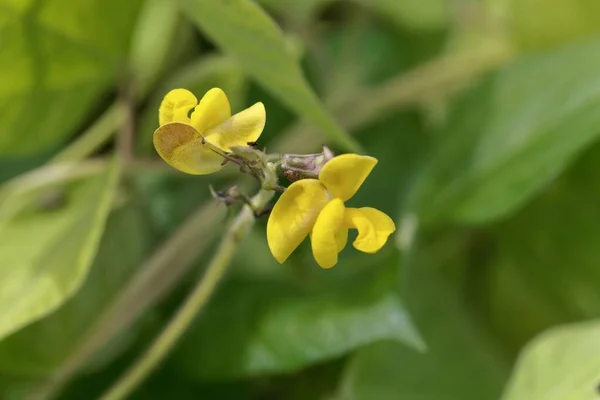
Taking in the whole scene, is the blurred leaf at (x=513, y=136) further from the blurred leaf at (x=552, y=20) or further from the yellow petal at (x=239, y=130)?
the yellow petal at (x=239, y=130)

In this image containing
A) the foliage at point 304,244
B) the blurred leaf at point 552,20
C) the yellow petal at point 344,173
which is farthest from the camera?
the blurred leaf at point 552,20

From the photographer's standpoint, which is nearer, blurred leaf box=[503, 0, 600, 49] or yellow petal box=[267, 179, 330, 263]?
yellow petal box=[267, 179, 330, 263]

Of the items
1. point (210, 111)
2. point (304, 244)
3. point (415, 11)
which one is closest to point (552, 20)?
point (415, 11)

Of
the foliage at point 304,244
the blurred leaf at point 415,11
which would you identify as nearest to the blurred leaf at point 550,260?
the foliage at point 304,244

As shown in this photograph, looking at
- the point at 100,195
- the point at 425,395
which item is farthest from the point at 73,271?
the point at 425,395

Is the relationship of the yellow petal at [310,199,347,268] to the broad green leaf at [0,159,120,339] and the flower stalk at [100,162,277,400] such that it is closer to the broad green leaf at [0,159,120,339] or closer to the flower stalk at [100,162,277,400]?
the flower stalk at [100,162,277,400]

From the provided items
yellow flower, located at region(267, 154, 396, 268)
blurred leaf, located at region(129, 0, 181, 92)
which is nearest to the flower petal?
yellow flower, located at region(267, 154, 396, 268)

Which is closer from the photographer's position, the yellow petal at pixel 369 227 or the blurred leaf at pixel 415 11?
the yellow petal at pixel 369 227

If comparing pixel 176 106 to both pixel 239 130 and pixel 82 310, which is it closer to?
pixel 239 130
